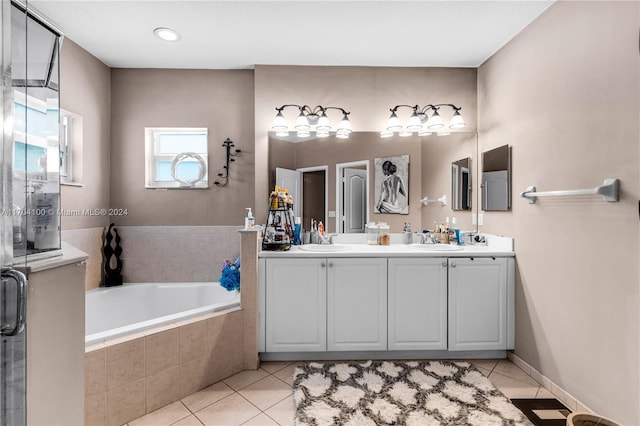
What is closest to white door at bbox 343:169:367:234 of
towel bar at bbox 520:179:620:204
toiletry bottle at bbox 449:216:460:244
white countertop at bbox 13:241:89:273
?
toiletry bottle at bbox 449:216:460:244

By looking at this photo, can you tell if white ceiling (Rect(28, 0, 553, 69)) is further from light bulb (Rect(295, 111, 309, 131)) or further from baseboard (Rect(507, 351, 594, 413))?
baseboard (Rect(507, 351, 594, 413))

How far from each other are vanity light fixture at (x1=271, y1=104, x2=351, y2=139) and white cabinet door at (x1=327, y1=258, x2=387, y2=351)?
115cm

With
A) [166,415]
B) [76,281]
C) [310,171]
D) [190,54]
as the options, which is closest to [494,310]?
[310,171]

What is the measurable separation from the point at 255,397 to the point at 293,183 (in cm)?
164

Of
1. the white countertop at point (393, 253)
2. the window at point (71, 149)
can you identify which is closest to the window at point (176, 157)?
the window at point (71, 149)

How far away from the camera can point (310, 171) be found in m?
2.85

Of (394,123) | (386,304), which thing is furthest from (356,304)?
(394,123)

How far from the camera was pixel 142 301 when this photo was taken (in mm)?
2807

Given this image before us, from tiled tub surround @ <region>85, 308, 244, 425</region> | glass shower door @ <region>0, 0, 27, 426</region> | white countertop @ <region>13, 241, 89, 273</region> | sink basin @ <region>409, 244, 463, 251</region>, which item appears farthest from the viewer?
sink basin @ <region>409, 244, 463, 251</region>

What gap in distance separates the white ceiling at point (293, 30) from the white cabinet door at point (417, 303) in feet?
5.42

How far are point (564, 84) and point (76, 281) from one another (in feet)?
8.59

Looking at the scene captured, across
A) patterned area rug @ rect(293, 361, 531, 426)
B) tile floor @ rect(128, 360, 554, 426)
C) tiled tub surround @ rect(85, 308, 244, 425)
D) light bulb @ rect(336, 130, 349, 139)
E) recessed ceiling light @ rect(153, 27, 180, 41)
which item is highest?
recessed ceiling light @ rect(153, 27, 180, 41)

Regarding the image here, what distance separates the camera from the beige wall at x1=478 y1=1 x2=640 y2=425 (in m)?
1.52

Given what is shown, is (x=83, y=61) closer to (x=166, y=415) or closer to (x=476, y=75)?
(x=166, y=415)
